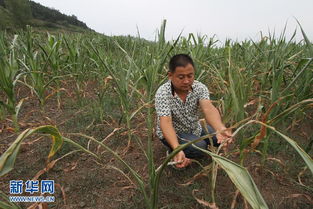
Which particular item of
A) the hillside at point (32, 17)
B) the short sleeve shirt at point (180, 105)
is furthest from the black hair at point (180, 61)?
the hillside at point (32, 17)

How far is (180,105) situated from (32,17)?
22.2 m

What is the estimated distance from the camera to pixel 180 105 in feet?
4.39

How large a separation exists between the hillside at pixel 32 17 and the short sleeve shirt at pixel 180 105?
509 inches

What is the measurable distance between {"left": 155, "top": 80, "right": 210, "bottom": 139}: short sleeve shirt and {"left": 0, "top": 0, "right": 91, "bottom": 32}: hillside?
42.4ft

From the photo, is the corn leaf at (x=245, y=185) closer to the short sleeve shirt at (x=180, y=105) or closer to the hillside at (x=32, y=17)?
the short sleeve shirt at (x=180, y=105)

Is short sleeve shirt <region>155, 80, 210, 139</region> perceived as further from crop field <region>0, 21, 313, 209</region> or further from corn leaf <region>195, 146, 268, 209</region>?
corn leaf <region>195, 146, 268, 209</region>

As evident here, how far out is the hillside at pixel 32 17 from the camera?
15.7 metres

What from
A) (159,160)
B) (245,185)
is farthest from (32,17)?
(245,185)

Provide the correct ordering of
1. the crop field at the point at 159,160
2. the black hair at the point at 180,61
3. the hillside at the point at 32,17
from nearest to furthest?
the crop field at the point at 159,160
the black hair at the point at 180,61
the hillside at the point at 32,17

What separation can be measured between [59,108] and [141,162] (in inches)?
44.4

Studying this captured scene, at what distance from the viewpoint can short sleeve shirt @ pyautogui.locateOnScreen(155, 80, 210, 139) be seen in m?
1.26

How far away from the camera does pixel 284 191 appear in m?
1.17

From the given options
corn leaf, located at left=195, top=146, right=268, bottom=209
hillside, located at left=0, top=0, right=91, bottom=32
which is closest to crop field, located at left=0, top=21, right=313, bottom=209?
corn leaf, located at left=195, top=146, right=268, bottom=209

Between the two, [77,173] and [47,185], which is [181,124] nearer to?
[77,173]
